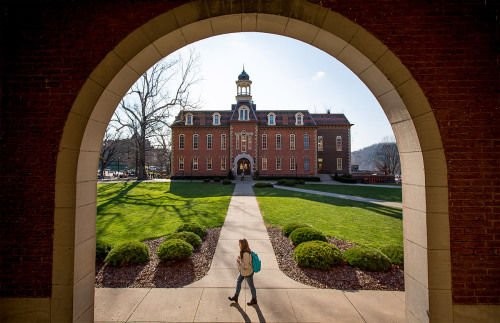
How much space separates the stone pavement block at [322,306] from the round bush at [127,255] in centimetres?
Answer: 428

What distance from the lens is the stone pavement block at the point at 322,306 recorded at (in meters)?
4.43

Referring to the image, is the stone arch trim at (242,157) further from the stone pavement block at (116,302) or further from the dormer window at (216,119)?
the stone pavement block at (116,302)

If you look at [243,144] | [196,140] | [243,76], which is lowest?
[243,144]

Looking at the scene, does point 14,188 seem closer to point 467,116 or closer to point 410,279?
point 410,279

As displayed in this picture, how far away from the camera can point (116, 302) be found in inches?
194

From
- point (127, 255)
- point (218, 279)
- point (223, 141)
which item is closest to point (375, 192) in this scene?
point (218, 279)

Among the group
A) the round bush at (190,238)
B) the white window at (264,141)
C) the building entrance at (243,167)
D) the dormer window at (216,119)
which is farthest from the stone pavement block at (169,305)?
the dormer window at (216,119)

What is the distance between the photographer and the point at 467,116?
11.8 feet

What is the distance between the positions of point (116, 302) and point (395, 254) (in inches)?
298

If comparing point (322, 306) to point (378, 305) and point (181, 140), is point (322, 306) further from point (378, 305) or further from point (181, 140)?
point (181, 140)

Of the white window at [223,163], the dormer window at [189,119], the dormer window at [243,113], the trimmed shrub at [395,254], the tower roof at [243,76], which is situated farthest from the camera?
the tower roof at [243,76]

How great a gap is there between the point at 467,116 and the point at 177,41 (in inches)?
199

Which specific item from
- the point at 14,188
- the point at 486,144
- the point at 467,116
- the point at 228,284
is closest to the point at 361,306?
the point at 228,284

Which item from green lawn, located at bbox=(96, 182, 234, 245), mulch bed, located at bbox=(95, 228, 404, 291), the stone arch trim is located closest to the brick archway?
mulch bed, located at bbox=(95, 228, 404, 291)
